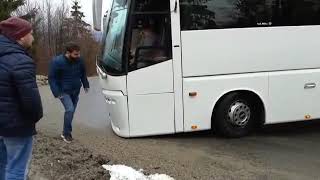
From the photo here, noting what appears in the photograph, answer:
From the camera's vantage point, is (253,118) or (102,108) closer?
(253,118)

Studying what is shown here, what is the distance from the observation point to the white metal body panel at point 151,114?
945cm

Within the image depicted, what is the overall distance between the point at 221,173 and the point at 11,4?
131 ft

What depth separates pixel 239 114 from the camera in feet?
33.1

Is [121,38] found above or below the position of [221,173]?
above

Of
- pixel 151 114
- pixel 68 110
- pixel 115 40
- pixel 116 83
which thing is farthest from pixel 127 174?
pixel 115 40

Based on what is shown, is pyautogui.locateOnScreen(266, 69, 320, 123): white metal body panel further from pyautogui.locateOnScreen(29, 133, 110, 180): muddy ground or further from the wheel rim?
pyautogui.locateOnScreen(29, 133, 110, 180): muddy ground

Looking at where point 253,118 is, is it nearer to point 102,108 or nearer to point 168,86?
point 168,86

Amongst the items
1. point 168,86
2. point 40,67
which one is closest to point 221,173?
point 168,86

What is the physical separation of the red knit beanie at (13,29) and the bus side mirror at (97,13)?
247 inches

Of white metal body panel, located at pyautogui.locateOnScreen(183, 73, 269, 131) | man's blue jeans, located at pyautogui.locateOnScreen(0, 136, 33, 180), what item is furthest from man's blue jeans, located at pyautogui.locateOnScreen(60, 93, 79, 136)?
man's blue jeans, located at pyautogui.locateOnScreen(0, 136, 33, 180)

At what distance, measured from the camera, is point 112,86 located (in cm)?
961

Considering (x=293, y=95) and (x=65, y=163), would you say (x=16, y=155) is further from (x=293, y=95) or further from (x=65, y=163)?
(x=293, y=95)

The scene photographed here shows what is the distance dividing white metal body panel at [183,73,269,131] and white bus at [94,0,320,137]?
0.05 feet

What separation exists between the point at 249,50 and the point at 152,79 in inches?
69.8
